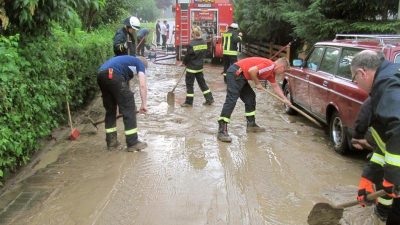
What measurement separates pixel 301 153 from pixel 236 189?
6.16 ft

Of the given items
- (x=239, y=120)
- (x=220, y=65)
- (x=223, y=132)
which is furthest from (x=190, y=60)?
(x=220, y=65)

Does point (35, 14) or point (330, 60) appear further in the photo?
point (330, 60)

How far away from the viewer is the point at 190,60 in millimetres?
10453

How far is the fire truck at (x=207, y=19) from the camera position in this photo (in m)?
19.4

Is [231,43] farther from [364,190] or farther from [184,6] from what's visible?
[364,190]

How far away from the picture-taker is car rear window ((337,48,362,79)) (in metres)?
6.56

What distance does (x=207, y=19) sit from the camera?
19594 millimetres

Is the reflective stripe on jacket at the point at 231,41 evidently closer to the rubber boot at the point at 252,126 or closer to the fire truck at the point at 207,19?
the fire truck at the point at 207,19

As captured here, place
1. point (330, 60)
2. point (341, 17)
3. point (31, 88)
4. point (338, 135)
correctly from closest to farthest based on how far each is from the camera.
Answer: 1. point (31, 88)
2. point (338, 135)
3. point (330, 60)
4. point (341, 17)

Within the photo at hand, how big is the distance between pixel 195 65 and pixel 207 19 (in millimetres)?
9596

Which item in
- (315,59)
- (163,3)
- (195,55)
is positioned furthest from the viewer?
(163,3)

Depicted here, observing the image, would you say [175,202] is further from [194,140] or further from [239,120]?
A: [239,120]

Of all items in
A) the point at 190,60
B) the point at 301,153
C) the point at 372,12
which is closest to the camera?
the point at 301,153

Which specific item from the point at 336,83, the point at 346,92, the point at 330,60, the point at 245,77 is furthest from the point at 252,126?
the point at 346,92
